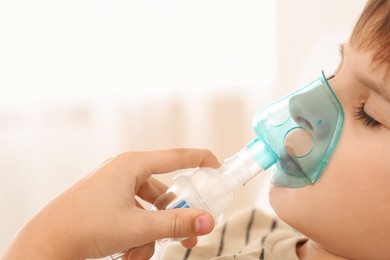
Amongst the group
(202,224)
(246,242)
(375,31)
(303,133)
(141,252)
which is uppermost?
(375,31)

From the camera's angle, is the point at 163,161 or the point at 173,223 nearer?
the point at 173,223

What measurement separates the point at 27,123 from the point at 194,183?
157 centimetres

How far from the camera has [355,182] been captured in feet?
3.66

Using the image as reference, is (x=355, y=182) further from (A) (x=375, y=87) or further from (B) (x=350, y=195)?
(A) (x=375, y=87)

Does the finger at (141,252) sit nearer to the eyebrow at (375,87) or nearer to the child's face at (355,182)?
the child's face at (355,182)

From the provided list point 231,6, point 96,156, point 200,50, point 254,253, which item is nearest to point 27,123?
point 96,156

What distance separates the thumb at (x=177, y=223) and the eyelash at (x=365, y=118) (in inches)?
12.3

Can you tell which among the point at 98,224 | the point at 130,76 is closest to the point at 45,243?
the point at 98,224

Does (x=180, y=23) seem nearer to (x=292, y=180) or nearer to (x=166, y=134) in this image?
(x=166, y=134)

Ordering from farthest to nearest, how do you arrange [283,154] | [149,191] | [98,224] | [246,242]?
[246,242], [149,191], [283,154], [98,224]

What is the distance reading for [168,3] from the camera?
257 centimetres

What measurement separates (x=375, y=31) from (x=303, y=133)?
208mm

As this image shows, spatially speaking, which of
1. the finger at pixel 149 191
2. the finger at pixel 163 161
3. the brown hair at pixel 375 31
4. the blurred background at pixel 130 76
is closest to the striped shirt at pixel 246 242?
the finger at pixel 149 191

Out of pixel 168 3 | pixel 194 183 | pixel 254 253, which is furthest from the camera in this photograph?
pixel 168 3
